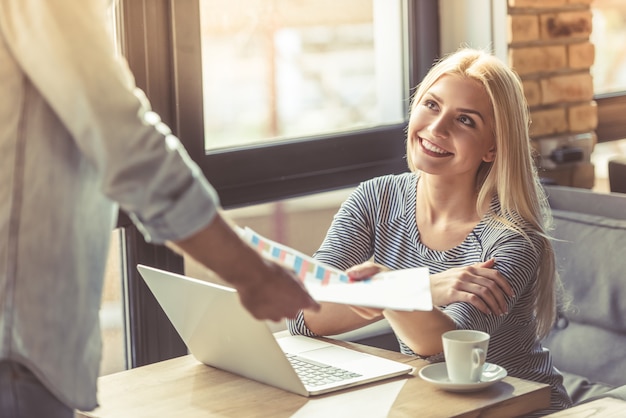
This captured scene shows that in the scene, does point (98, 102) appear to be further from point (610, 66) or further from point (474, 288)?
point (610, 66)

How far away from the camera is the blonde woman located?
6.70 feet

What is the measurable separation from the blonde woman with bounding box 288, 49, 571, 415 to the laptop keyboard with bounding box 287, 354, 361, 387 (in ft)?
0.67

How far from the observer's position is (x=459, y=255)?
6.98 ft

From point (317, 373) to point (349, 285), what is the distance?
311 mm

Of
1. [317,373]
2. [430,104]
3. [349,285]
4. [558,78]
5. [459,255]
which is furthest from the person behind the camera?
[558,78]

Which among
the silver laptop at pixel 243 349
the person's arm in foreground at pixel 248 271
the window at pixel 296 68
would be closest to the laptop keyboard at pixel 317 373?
the silver laptop at pixel 243 349

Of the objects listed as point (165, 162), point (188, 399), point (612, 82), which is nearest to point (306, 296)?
point (165, 162)

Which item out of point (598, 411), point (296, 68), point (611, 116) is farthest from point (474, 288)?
point (611, 116)

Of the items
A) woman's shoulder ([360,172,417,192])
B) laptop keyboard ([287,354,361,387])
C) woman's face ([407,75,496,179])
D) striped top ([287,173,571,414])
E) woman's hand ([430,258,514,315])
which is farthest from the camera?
woman's shoulder ([360,172,417,192])

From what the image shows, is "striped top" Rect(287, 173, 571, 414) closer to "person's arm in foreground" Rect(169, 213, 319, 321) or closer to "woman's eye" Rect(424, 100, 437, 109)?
"woman's eye" Rect(424, 100, 437, 109)

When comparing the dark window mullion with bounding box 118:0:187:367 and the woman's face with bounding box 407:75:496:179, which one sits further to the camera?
the dark window mullion with bounding box 118:0:187:367

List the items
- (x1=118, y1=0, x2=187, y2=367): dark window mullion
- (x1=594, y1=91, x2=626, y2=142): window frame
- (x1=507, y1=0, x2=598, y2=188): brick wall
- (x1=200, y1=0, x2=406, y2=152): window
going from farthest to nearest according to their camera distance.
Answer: (x1=594, y1=91, x2=626, y2=142): window frame < (x1=507, y1=0, x2=598, y2=188): brick wall < (x1=200, y1=0, x2=406, y2=152): window < (x1=118, y1=0, x2=187, y2=367): dark window mullion

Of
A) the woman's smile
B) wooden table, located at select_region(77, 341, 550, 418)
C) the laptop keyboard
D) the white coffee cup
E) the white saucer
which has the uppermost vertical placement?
the woman's smile

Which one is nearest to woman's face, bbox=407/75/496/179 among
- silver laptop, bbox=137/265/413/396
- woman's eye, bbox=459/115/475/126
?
woman's eye, bbox=459/115/475/126
